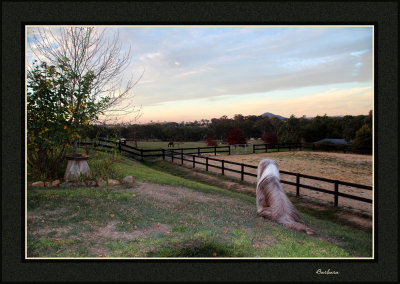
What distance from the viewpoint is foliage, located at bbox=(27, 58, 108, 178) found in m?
6.12

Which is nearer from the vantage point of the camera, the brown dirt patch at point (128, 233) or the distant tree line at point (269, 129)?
the brown dirt patch at point (128, 233)

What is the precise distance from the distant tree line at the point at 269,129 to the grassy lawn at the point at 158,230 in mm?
11534

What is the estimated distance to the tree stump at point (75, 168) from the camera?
21.8 feet

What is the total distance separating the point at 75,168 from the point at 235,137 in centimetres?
Result: 2244

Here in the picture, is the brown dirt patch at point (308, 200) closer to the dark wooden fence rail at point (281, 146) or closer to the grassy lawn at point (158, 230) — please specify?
the grassy lawn at point (158, 230)

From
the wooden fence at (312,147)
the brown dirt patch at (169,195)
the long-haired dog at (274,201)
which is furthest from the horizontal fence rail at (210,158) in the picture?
the long-haired dog at (274,201)

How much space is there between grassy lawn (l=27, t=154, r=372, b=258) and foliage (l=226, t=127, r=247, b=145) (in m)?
21.3

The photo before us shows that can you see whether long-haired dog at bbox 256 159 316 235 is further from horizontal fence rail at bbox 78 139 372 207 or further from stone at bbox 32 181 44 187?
stone at bbox 32 181 44 187

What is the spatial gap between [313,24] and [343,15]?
1.63 feet

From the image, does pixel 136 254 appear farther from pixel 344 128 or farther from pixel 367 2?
pixel 344 128

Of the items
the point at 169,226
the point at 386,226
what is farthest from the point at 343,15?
the point at 169,226

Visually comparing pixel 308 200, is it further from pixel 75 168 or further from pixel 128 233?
pixel 75 168

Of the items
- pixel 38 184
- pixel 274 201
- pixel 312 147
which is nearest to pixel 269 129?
pixel 312 147

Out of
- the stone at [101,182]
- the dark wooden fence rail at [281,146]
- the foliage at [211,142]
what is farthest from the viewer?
the dark wooden fence rail at [281,146]
